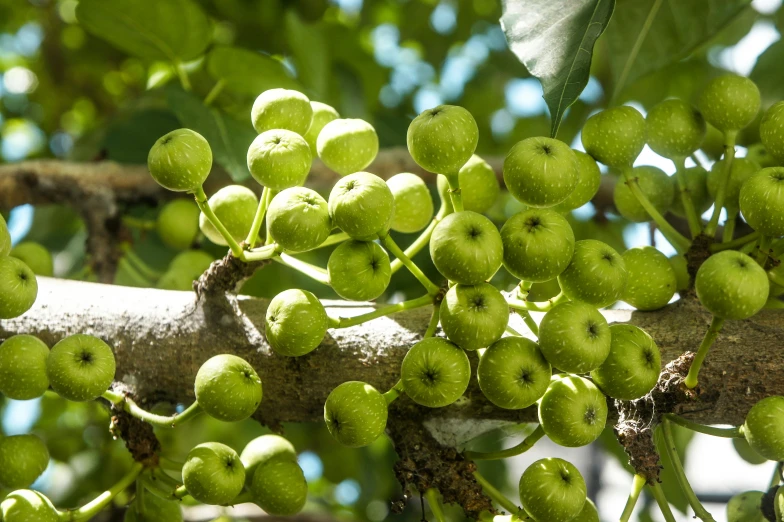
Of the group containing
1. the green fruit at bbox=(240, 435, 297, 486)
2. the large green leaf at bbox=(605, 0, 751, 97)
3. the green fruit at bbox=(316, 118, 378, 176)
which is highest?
the large green leaf at bbox=(605, 0, 751, 97)

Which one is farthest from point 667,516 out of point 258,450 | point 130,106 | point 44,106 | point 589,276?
point 44,106

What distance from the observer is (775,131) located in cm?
148

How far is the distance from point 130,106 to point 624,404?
2205 mm

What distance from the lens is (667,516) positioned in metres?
1.45

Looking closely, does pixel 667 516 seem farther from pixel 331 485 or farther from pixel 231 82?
pixel 331 485

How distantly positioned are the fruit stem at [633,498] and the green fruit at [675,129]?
745 mm

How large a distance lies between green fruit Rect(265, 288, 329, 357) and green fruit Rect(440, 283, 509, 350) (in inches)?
9.4

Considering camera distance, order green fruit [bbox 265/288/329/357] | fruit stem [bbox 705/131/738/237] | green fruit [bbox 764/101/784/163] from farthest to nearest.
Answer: fruit stem [bbox 705/131/738/237], green fruit [bbox 764/101/784/163], green fruit [bbox 265/288/329/357]

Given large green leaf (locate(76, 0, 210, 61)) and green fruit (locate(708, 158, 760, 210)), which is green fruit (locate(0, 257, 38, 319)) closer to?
large green leaf (locate(76, 0, 210, 61))

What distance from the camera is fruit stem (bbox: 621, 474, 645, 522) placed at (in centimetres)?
137

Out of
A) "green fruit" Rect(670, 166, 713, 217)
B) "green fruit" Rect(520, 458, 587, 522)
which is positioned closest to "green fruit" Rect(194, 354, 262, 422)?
"green fruit" Rect(520, 458, 587, 522)

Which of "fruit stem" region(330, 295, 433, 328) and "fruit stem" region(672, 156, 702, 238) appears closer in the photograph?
"fruit stem" region(330, 295, 433, 328)

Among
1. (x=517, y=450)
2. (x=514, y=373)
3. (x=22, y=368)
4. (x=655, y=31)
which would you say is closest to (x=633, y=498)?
(x=517, y=450)

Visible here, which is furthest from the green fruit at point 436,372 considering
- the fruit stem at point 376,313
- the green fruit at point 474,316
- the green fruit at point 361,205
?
the green fruit at point 361,205
